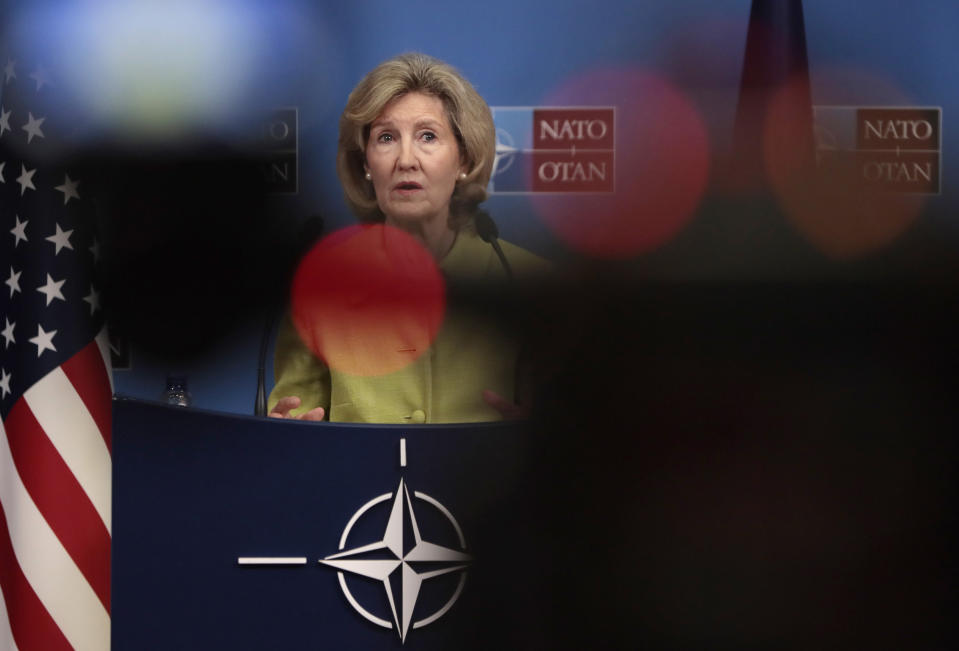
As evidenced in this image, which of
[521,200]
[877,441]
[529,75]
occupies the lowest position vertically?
[877,441]

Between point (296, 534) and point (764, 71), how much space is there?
92 cm

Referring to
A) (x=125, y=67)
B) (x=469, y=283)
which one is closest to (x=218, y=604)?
(x=469, y=283)

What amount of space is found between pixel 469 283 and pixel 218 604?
1.93 feet

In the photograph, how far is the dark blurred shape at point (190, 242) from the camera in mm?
1607

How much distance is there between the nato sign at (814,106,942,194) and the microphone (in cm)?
82

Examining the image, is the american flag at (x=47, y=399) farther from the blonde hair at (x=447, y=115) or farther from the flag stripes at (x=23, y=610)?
the blonde hair at (x=447, y=115)

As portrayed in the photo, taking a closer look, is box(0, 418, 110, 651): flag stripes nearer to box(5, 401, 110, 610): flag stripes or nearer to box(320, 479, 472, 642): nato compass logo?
box(5, 401, 110, 610): flag stripes

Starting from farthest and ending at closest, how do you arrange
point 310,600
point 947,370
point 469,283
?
point 469,283
point 310,600
point 947,370

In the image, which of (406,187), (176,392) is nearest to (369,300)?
(406,187)

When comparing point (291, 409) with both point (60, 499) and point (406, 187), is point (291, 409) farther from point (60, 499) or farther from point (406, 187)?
point (60, 499)

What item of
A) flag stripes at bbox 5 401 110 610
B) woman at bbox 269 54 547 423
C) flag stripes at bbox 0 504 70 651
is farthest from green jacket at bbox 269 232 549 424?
flag stripes at bbox 0 504 70 651

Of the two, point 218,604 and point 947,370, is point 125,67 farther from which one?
point 947,370

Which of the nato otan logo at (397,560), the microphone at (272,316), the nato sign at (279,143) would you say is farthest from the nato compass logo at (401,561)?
the nato sign at (279,143)

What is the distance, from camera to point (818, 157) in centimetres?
125
